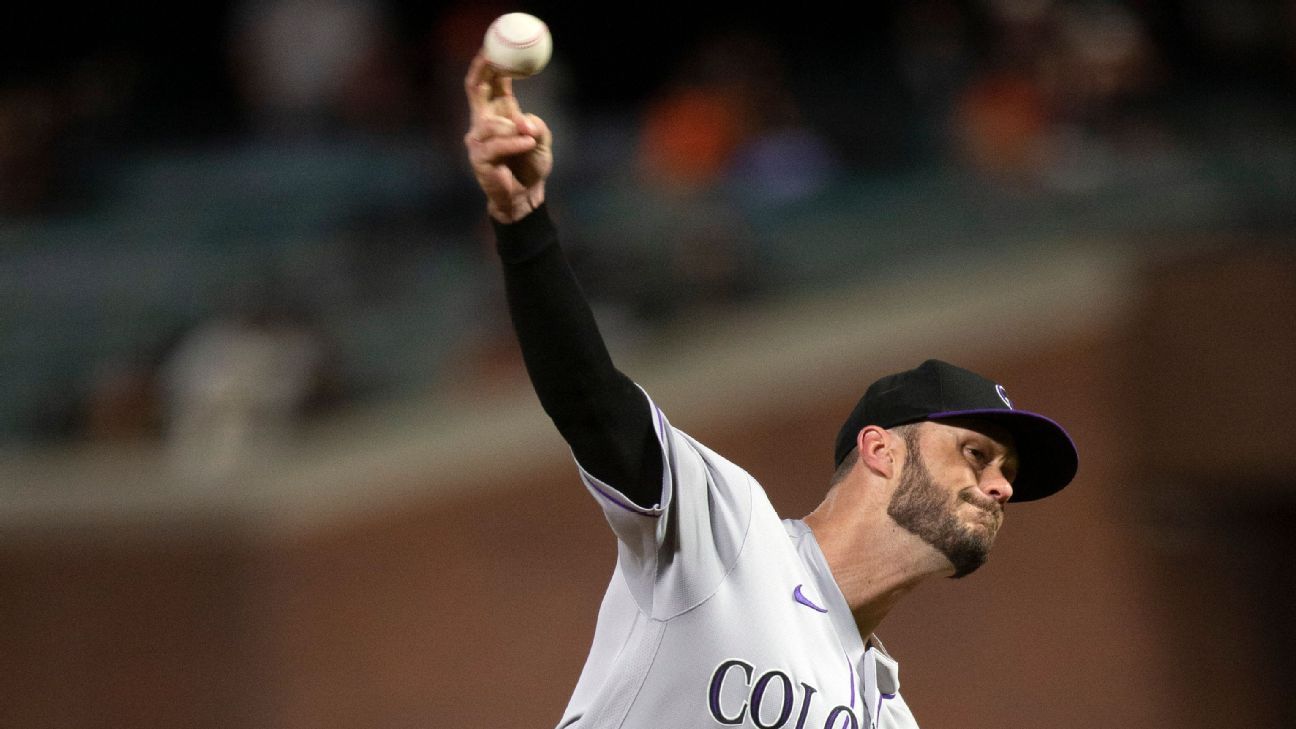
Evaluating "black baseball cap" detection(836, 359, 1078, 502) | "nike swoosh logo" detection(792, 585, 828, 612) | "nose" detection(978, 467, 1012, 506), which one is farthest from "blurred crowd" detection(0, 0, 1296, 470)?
"nike swoosh logo" detection(792, 585, 828, 612)

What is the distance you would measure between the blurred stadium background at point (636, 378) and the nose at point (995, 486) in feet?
15.2

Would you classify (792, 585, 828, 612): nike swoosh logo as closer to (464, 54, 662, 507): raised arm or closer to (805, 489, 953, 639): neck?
(805, 489, 953, 639): neck

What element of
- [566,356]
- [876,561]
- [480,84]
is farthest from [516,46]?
[876,561]

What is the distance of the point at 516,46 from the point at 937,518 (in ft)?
3.98

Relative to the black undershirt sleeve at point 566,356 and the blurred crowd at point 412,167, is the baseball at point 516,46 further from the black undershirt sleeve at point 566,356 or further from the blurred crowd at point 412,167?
the blurred crowd at point 412,167

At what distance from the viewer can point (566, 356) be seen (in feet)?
8.57

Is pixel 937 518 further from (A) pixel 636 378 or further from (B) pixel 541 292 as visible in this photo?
(A) pixel 636 378

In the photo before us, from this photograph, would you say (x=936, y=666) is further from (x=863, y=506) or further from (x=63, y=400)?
(x=863, y=506)

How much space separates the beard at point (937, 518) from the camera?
3145mm

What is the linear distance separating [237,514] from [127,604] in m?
0.72

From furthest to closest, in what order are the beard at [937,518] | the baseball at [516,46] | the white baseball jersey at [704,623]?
the beard at [937,518] < the white baseball jersey at [704,623] < the baseball at [516,46]

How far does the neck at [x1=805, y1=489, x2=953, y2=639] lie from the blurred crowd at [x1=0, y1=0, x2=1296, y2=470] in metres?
4.69

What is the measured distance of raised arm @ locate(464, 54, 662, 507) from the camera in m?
2.56

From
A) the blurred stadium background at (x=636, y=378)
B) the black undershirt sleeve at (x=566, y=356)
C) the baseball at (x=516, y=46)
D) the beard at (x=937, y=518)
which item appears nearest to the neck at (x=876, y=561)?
the beard at (x=937, y=518)
